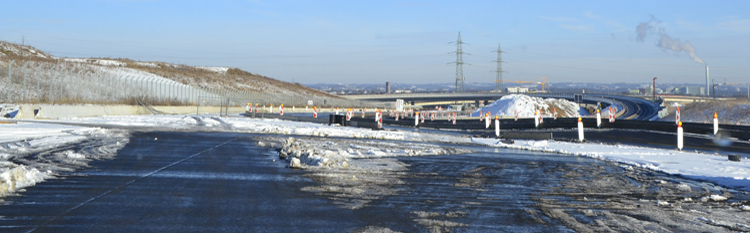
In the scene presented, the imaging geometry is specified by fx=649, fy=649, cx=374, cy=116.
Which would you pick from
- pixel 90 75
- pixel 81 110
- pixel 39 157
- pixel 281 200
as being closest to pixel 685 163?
pixel 281 200

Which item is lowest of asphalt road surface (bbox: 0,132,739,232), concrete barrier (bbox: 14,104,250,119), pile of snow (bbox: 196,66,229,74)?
asphalt road surface (bbox: 0,132,739,232)

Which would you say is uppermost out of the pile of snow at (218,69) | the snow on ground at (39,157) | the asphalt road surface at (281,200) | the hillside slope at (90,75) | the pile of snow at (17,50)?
the pile of snow at (218,69)

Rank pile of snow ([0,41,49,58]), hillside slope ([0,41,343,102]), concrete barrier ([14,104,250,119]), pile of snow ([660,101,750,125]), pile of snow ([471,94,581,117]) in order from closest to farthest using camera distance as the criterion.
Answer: concrete barrier ([14,104,250,119]), hillside slope ([0,41,343,102]), pile of snow ([660,101,750,125]), pile of snow ([471,94,581,117]), pile of snow ([0,41,49,58])

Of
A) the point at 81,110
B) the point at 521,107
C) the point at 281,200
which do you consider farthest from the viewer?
the point at 521,107

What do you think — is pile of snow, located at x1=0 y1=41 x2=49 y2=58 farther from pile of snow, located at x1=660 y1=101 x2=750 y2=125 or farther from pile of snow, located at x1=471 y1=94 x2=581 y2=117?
pile of snow, located at x1=660 y1=101 x2=750 y2=125

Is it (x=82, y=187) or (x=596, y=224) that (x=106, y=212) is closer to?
(x=82, y=187)

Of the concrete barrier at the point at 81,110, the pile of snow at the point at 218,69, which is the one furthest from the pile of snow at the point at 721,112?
the pile of snow at the point at 218,69

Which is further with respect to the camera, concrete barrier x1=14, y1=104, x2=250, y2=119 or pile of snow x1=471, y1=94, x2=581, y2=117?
pile of snow x1=471, y1=94, x2=581, y2=117

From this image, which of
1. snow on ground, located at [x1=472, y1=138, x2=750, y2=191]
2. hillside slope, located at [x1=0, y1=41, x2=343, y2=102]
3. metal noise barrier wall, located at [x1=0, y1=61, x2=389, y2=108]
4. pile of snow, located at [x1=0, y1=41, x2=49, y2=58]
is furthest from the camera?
pile of snow, located at [x1=0, y1=41, x2=49, y2=58]

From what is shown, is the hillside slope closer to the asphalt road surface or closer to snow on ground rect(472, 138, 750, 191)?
the asphalt road surface

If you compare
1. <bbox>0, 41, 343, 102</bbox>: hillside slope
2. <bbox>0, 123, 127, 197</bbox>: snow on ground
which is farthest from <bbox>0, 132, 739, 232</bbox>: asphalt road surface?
<bbox>0, 41, 343, 102</bbox>: hillside slope

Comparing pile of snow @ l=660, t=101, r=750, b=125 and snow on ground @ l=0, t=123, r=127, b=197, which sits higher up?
pile of snow @ l=660, t=101, r=750, b=125

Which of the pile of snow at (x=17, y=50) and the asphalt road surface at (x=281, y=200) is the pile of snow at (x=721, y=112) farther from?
the pile of snow at (x=17, y=50)

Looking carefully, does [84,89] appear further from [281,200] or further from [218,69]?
[218,69]
